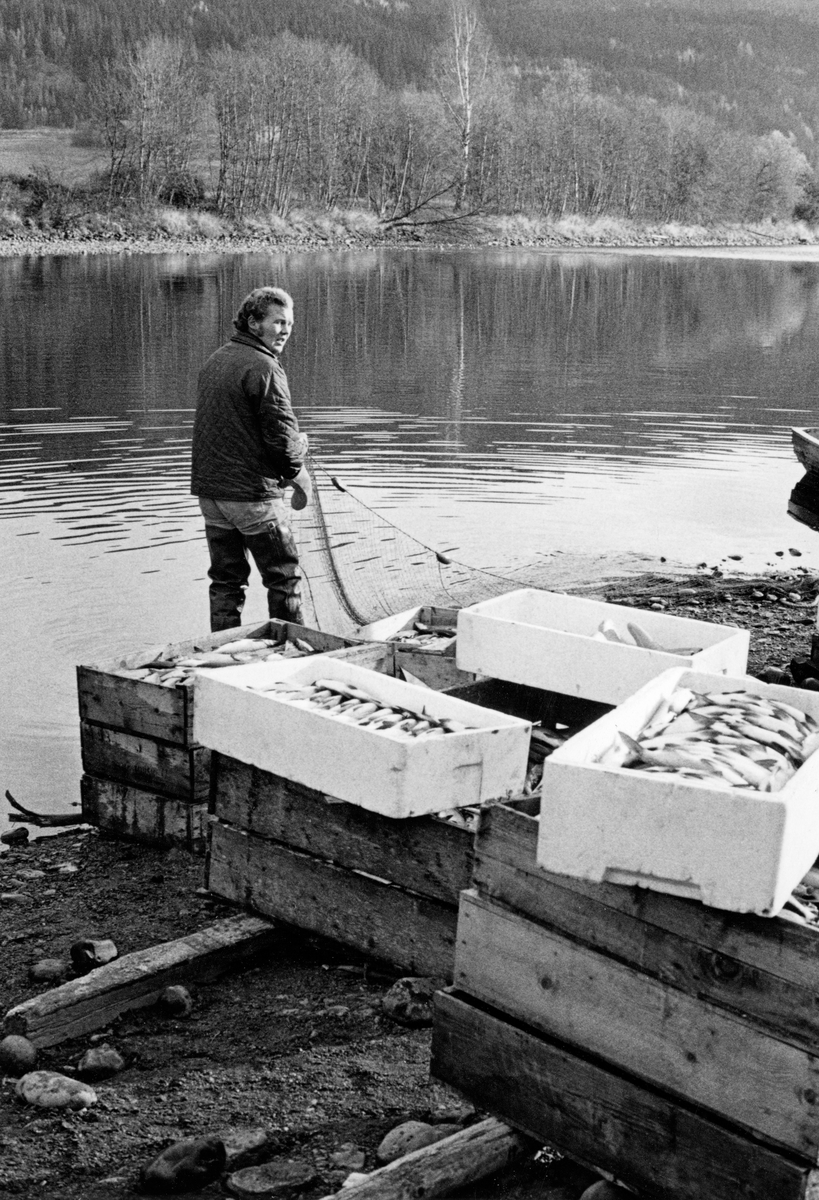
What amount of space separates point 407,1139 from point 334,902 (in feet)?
3.97

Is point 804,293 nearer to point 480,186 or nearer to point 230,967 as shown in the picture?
point 230,967

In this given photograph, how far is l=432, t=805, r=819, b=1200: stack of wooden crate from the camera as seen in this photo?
346 centimetres

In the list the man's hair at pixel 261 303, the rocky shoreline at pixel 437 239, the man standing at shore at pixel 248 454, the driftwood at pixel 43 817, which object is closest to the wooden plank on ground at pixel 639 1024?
the driftwood at pixel 43 817

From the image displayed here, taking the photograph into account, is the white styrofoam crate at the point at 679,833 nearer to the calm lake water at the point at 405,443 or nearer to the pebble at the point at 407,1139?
the pebble at the point at 407,1139

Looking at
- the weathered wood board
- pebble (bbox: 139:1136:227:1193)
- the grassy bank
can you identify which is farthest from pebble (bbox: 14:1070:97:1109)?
the grassy bank

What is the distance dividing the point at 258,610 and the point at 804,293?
159ft

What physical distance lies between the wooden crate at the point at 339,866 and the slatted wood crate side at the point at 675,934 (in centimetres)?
91

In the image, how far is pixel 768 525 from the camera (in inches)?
624

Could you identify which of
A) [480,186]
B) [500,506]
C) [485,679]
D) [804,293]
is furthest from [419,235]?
[485,679]

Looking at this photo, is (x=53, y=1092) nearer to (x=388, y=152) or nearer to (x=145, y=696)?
(x=145, y=696)

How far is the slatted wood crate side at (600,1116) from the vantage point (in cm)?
349

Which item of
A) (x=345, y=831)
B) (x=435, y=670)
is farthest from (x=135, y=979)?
(x=435, y=670)

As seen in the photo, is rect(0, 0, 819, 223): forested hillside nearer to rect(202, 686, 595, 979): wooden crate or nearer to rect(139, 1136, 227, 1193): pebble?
rect(202, 686, 595, 979): wooden crate

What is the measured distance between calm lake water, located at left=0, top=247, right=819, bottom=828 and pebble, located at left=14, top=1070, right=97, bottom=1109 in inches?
127
